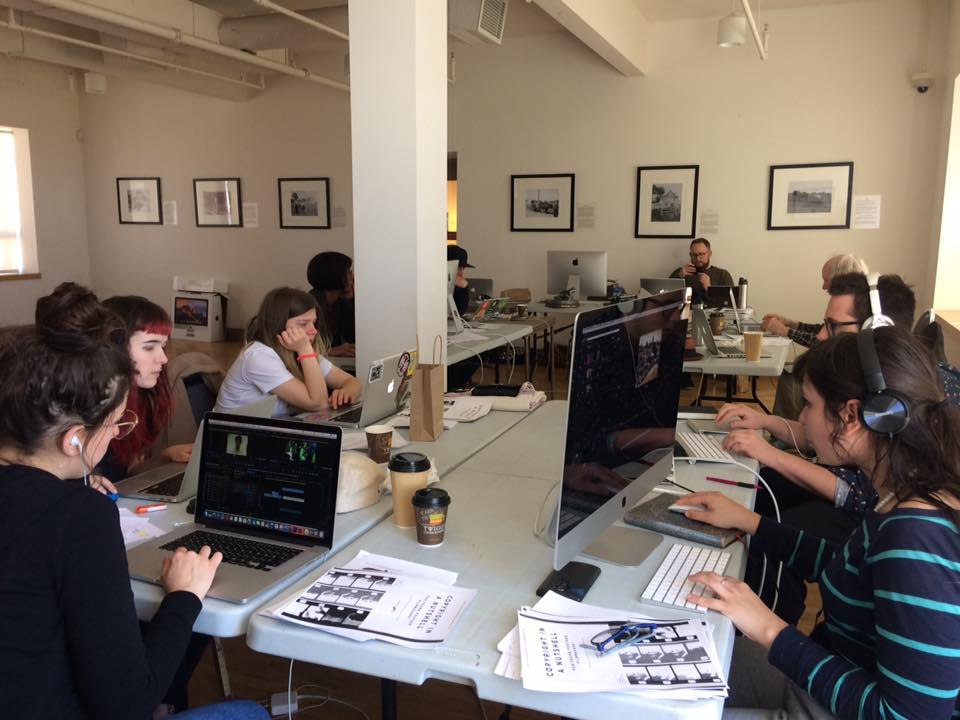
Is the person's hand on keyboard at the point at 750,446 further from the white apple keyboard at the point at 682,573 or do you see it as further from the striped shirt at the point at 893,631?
the striped shirt at the point at 893,631

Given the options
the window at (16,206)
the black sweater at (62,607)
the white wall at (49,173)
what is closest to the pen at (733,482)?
the black sweater at (62,607)

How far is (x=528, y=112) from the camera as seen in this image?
26.0ft

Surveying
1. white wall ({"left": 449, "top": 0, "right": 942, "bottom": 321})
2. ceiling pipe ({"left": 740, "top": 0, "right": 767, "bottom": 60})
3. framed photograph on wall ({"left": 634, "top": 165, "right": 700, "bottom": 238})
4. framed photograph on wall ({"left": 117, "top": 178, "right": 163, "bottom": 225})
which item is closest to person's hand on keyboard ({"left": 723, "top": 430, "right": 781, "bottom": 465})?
ceiling pipe ({"left": 740, "top": 0, "right": 767, "bottom": 60})

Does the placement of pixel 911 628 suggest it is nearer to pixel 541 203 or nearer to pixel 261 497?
pixel 261 497

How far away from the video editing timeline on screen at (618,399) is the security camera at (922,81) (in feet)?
19.8

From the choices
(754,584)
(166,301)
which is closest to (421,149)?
(754,584)

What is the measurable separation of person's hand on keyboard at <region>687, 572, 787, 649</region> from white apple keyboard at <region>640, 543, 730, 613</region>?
0.10 ft

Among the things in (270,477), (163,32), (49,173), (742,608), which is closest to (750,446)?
(742,608)

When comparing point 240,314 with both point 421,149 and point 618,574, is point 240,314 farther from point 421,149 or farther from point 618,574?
point 618,574

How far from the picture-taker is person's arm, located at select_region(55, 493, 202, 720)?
3.31 ft

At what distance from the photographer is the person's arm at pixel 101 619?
1008mm

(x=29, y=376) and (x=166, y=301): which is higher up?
(x=29, y=376)

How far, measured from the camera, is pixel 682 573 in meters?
1.46

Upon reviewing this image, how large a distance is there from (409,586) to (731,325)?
14.4 feet
